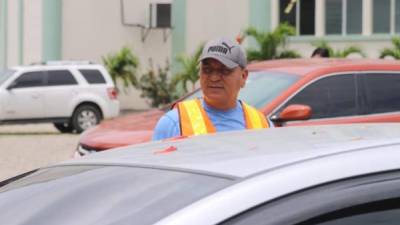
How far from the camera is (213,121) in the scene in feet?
17.0

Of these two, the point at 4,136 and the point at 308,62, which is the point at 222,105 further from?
the point at 4,136

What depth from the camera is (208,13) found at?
29.0m

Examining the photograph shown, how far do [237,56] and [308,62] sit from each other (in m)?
4.45

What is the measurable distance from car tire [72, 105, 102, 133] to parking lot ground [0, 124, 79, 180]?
1.48ft

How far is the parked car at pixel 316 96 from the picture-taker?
336 inches

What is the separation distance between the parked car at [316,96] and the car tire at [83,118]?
13.8m

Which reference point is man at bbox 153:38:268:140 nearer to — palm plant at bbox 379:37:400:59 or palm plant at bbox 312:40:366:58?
palm plant at bbox 312:40:366:58

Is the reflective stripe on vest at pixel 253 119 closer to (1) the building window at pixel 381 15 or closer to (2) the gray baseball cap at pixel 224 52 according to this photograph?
(2) the gray baseball cap at pixel 224 52

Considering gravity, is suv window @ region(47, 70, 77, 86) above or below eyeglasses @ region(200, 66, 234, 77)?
below

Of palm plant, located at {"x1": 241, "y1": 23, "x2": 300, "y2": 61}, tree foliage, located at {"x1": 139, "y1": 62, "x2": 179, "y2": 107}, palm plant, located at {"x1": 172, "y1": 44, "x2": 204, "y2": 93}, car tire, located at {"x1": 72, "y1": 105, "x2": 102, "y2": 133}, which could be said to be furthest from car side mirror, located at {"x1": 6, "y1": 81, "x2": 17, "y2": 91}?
palm plant, located at {"x1": 241, "y1": 23, "x2": 300, "y2": 61}

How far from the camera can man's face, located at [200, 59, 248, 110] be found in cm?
520

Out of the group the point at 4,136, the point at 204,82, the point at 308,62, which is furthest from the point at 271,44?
the point at 204,82

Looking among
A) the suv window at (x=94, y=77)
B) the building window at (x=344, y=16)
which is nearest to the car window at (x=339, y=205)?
the suv window at (x=94, y=77)

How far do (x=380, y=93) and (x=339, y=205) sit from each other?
652 cm
